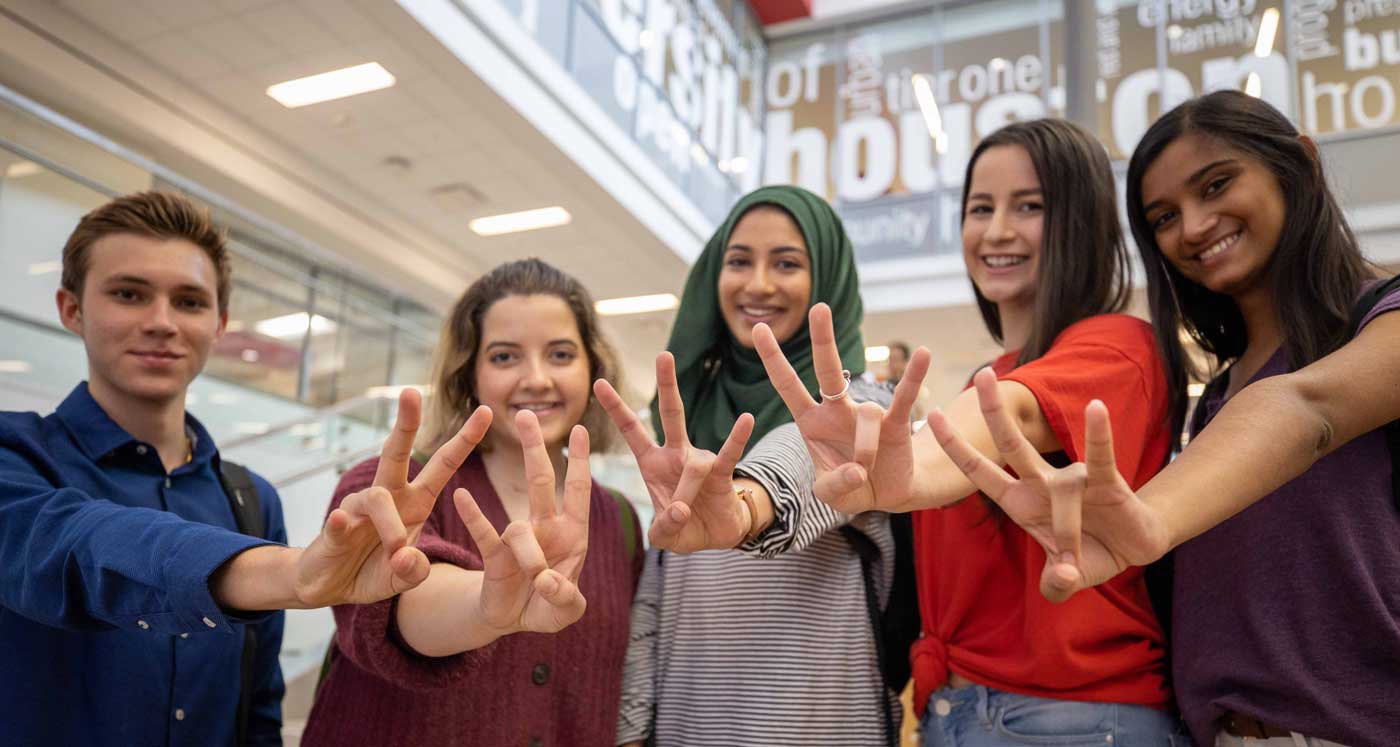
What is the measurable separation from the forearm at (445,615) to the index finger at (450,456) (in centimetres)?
17

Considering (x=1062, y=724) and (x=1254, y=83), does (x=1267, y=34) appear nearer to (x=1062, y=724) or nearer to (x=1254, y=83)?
(x=1254, y=83)

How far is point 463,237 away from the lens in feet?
31.9

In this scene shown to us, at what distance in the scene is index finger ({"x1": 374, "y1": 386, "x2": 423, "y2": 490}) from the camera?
1.13 meters

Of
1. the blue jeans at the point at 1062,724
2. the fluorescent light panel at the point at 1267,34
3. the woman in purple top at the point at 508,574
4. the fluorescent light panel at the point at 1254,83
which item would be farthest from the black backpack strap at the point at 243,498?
the fluorescent light panel at the point at 1267,34

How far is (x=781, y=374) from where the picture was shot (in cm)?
120

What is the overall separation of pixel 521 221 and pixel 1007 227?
7.86 metres

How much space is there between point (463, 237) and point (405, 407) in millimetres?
8916

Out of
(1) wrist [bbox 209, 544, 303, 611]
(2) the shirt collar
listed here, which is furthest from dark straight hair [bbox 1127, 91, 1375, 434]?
(2) the shirt collar

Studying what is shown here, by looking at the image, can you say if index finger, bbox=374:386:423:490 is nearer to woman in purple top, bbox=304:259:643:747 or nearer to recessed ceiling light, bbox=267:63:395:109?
woman in purple top, bbox=304:259:643:747

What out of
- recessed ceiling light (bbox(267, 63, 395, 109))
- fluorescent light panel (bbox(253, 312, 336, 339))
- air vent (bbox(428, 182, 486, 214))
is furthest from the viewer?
air vent (bbox(428, 182, 486, 214))

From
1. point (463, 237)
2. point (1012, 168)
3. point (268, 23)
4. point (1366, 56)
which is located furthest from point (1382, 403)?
point (1366, 56)

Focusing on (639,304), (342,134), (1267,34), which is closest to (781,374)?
(342,134)

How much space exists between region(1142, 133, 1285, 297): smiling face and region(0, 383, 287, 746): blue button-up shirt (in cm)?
144

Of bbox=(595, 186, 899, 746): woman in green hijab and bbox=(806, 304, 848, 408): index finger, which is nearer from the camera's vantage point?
bbox=(806, 304, 848, 408): index finger
